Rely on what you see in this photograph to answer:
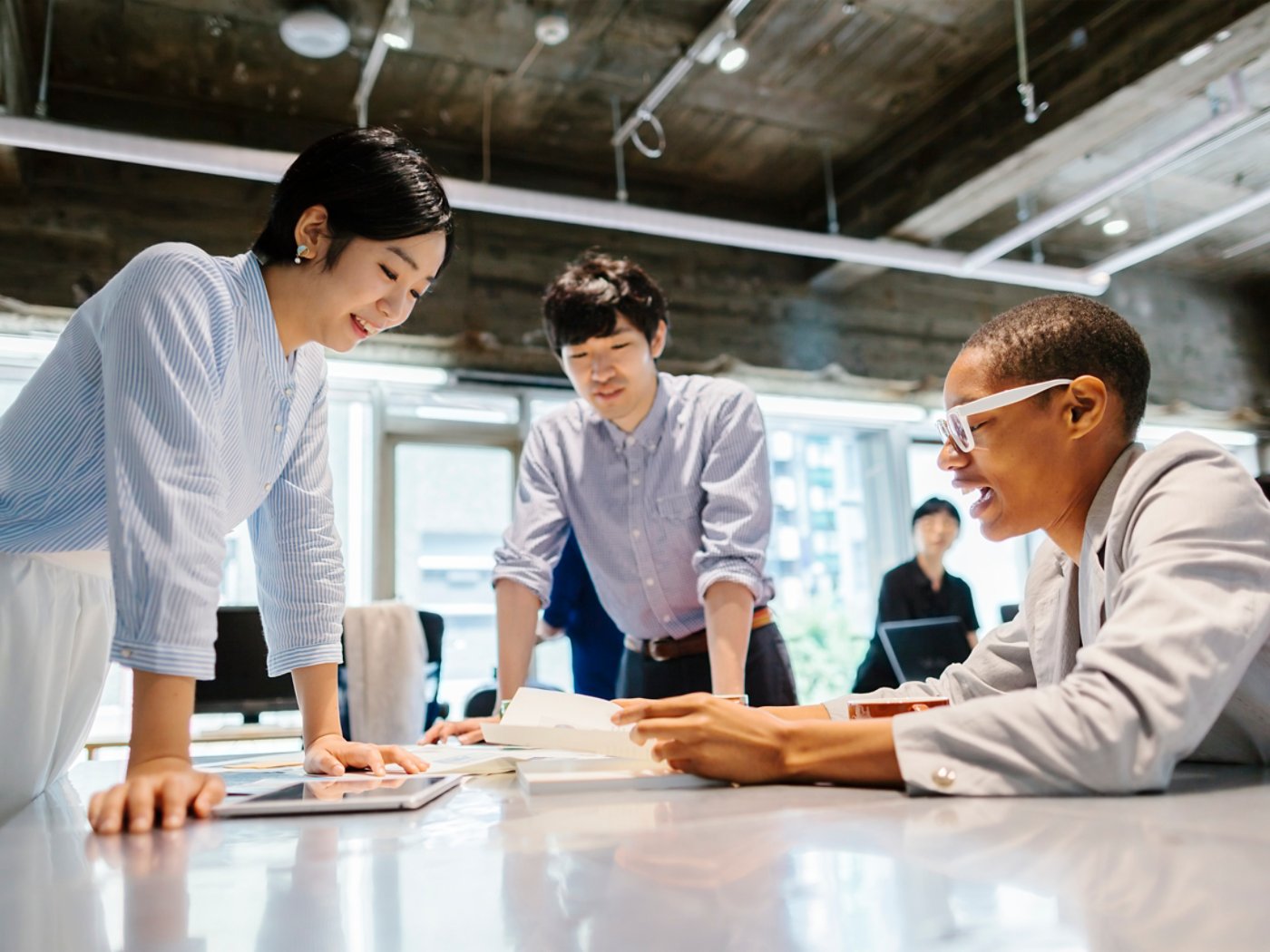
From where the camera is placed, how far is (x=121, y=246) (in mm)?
5043

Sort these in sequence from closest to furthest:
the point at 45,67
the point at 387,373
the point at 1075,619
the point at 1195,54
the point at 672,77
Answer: the point at 1075,619 < the point at 1195,54 < the point at 45,67 < the point at 672,77 < the point at 387,373

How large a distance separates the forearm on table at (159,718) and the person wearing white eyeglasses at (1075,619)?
1.19 ft

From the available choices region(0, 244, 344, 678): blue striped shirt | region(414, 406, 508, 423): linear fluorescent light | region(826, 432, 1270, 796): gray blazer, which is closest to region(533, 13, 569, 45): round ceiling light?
region(414, 406, 508, 423): linear fluorescent light

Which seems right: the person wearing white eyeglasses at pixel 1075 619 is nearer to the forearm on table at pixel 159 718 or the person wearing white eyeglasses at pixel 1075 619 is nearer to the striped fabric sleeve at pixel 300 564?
the forearm on table at pixel 159 718

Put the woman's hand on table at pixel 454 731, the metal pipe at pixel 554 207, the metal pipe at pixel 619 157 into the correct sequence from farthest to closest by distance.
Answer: the metal pipe at pixel 619 157 → the metal pipe at pixel 554 207 → the woman's hand on table at pixel 454 731

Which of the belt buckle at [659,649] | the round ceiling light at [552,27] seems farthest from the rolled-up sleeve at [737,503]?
the round ceiling light at [552,27]

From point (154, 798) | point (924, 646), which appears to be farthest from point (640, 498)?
point (924, 646)

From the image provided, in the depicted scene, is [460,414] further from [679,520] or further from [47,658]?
[47,658]

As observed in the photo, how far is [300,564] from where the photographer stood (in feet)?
4.24

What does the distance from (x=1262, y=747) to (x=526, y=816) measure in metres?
0.62

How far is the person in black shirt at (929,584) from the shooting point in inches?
195

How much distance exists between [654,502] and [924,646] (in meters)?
2.49

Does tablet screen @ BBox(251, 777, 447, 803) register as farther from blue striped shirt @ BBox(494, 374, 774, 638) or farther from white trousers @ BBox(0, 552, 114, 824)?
blue striped shirt @ BBox(494, 374, 774, 638)

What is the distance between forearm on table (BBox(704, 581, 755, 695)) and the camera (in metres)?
1.70
